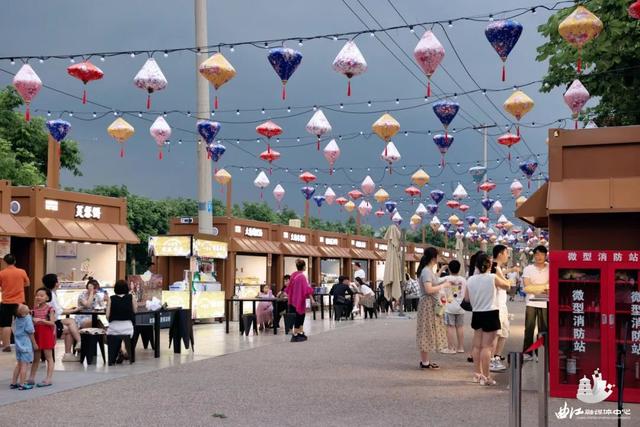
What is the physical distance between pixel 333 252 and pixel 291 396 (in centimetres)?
3012

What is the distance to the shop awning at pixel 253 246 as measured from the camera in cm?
2739

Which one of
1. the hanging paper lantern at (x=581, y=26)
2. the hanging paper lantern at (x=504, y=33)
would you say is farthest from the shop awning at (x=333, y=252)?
the hanging paper lantern at (x=581, y=26)

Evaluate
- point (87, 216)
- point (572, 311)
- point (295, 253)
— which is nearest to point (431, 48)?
point (572, 311)

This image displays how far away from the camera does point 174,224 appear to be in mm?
27797

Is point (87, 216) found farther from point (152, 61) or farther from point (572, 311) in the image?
point (572, 311)

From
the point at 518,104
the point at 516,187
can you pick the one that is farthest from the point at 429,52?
the point at 516,187

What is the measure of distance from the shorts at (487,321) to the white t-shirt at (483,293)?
0.06m

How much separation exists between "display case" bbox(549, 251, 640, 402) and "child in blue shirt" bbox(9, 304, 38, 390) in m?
6.22

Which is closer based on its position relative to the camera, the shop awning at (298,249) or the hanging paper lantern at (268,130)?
the hanging paper lantern at (268,130)

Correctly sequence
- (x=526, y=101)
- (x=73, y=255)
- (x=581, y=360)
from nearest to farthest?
(x=581, y=360), (x=526, y=101), (x=73, y=255)

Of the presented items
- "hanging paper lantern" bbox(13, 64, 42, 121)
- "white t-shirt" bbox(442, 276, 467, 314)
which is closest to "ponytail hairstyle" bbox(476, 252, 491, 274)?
"white t-shirt" bbox(442, 276, 467, 314)

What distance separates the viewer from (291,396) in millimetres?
9180

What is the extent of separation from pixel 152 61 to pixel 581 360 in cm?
994

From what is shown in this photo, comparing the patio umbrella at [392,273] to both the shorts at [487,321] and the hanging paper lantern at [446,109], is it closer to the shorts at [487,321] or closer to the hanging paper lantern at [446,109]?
the hanging paper lantern at [446,109]
